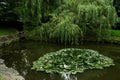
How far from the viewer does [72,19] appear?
21.6 m

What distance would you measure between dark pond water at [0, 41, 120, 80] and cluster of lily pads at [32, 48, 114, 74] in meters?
0.41

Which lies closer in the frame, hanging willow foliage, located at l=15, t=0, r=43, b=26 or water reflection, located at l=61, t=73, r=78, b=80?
water reflection, located at l=61, t=73, r=78, b=80

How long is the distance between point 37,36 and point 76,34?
3.58 meters

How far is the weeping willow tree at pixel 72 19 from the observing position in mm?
21188

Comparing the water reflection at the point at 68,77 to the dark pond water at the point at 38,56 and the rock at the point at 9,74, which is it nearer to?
the dark pond water at the point at 38,56

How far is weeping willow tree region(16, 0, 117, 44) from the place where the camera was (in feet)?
69.5

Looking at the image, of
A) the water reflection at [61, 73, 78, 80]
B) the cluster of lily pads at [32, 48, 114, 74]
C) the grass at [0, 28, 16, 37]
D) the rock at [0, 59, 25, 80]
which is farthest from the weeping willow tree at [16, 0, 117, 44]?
the rock at [0, 59, 25, 80]

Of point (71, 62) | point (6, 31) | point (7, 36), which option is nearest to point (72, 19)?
point (7, 36)

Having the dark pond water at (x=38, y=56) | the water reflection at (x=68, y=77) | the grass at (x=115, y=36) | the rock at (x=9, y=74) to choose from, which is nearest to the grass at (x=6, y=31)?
the dark pond water at (x=38, y=56)

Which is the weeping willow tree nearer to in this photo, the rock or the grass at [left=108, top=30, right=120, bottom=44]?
the grass at [left=108, top=30, right=120, bottom=44]

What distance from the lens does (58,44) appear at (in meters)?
22.0

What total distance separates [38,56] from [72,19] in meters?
4.55

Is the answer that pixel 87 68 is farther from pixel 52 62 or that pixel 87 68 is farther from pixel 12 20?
pixel 12 20

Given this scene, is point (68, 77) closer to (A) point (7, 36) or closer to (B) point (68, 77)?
→ (B) point (68, 77)
